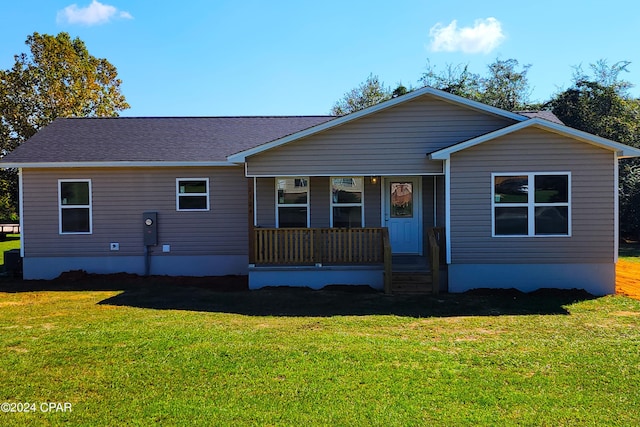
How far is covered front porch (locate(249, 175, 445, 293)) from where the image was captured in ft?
35.4

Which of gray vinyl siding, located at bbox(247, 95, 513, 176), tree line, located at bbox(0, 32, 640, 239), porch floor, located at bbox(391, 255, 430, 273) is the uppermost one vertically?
tree line, located at bbox(0, 32, 640, 239)

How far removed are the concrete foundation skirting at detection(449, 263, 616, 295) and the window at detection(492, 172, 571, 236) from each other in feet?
2.46

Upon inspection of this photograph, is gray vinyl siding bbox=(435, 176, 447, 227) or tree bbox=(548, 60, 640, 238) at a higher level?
tree bbox=(548, 60, 640, 238)

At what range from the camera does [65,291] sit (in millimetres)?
10812

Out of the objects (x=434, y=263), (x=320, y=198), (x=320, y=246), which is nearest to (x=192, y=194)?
(x=320, y=198)

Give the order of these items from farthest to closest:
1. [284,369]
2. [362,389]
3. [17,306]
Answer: [17,306], [284,369], [362,389]

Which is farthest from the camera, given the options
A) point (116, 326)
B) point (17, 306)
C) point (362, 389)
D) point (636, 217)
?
point (636, 217)

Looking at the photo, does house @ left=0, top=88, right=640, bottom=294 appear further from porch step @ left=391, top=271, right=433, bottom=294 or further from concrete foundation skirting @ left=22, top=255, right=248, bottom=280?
porch step @ left=391, top=271, right=433, bottom=294

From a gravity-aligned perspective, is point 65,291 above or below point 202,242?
below

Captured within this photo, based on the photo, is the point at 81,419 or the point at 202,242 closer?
the point at 81,419

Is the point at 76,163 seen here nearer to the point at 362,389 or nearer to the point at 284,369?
the point at 284,369

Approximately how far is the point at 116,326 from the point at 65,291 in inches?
176

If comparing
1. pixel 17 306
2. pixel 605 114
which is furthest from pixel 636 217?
pixel 17 306

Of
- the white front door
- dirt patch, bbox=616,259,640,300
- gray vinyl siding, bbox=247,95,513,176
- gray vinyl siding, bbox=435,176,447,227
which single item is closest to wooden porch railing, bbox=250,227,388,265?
gray vinyl siding, bbox=247,95,513,176
